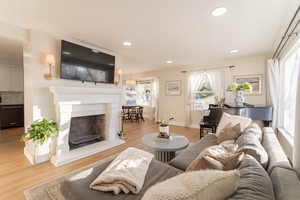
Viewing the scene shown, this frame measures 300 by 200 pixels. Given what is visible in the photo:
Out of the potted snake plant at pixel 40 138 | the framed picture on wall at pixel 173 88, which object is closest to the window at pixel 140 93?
the framed picture on wall at pixel 173 88

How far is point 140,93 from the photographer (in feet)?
24.0

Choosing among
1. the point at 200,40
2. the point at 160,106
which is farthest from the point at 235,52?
the point at 160,106

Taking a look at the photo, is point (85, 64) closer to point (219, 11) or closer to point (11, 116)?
point (219, 11)

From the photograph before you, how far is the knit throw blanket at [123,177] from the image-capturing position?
3.52ft

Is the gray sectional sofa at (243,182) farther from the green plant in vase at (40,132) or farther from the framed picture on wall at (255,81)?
the framed picture on wall at (255,81)

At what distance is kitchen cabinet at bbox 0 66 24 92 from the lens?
4602mm

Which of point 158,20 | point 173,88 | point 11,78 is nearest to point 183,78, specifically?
point 173,88

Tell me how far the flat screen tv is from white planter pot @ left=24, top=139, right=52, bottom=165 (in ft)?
4.30

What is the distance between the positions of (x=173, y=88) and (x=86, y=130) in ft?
12.1

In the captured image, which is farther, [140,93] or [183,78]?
[140,93]

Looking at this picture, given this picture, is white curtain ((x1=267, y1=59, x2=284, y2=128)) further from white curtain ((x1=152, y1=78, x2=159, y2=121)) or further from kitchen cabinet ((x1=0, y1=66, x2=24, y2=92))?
kitchen cabinet ((x1=0, y1=66, x2=24, y2=92))

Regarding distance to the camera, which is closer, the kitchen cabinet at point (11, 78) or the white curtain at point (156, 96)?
the kitchen cabinet at point (11, 78)

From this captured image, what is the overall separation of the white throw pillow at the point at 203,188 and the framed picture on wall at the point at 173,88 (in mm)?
4916

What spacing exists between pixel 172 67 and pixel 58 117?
4358 mm
